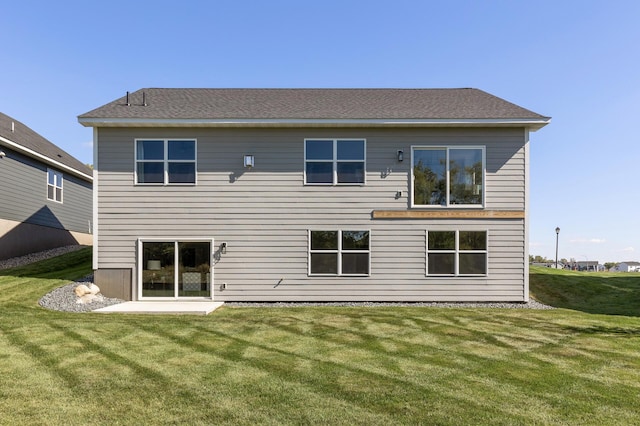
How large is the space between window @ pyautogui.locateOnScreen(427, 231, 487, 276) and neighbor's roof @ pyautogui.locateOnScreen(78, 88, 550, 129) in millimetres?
3301

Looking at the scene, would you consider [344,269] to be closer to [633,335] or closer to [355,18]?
[633,335]

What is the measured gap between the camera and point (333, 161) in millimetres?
10891

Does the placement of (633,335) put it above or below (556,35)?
below

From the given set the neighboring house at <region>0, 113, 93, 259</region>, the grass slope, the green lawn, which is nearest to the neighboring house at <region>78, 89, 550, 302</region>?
the grass slope

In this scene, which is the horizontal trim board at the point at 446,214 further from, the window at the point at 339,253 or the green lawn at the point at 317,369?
the green lawn at the point at 317,369

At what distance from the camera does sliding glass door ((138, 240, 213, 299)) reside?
10.8 metres

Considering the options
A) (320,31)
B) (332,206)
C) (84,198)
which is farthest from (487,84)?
(84,198)

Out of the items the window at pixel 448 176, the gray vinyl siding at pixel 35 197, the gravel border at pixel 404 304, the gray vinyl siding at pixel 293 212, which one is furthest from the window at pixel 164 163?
the gray vinyl siding at pixel 35 197

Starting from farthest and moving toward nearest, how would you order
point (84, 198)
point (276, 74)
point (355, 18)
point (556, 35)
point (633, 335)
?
point (84, 198), point (276, 74), point (355, 18), point (556, 35), point (633, 335)

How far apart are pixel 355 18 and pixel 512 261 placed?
998 centimetres

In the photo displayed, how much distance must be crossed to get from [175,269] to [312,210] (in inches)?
169

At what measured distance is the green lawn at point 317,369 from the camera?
3.68 m

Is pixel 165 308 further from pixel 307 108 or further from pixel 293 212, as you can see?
pixel 307 108

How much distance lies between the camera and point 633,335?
7219mm
